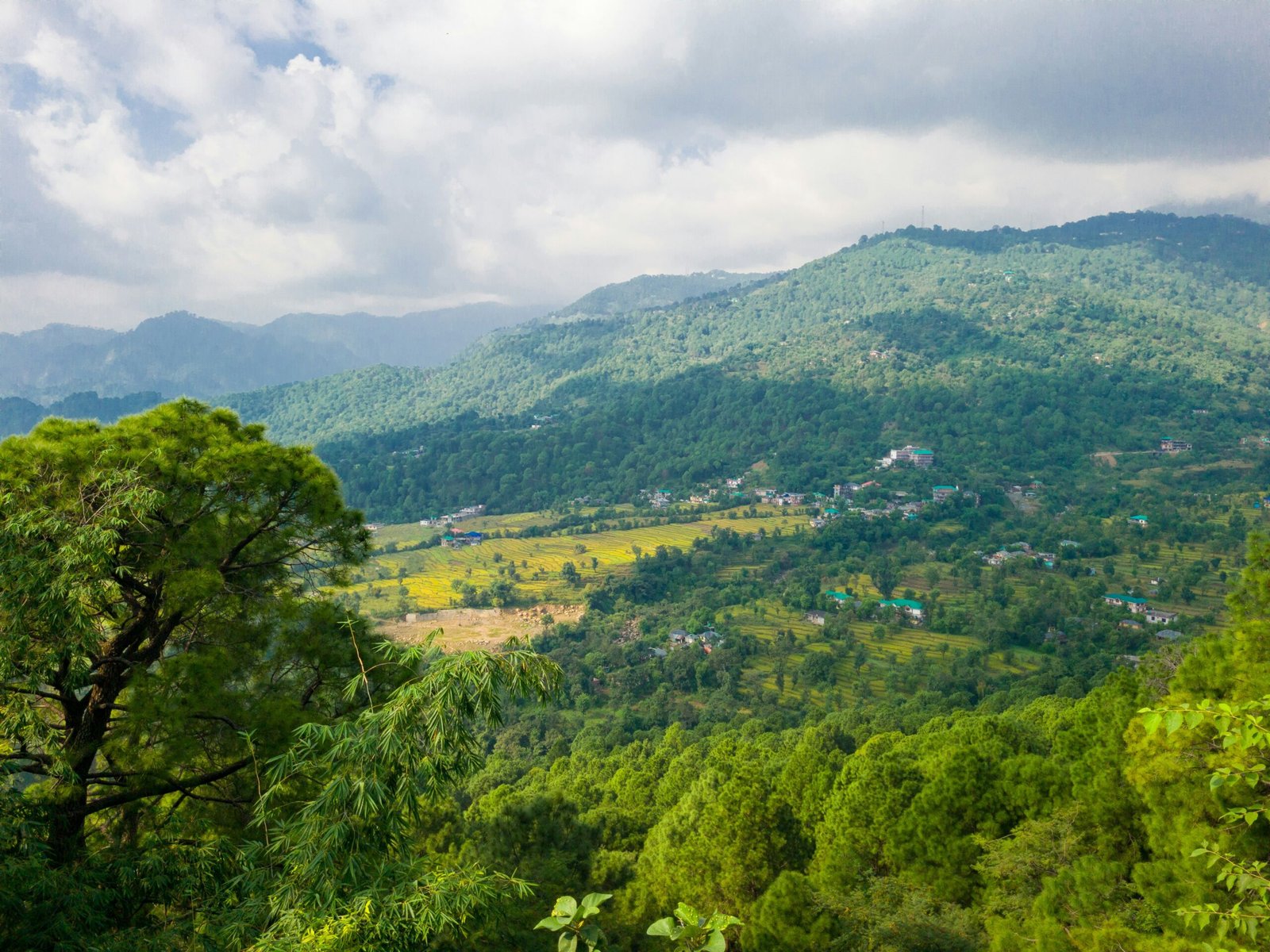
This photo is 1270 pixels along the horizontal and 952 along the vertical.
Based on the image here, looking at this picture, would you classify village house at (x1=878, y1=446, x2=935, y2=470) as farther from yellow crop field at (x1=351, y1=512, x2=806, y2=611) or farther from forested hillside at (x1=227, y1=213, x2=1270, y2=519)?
yellow crop field at (x1=351, y1=512, x2=806, y2=611)

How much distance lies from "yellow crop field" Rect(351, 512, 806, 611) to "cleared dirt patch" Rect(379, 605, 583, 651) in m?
1.60

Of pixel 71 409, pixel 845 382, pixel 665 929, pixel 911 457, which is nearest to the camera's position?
pixel 665 929

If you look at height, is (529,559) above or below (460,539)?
below

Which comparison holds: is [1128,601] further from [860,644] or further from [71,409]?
[71,409]

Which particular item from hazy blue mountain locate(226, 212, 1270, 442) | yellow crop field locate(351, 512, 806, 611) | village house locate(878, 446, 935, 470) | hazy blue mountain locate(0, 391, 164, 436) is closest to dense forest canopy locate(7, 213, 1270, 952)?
village house locate(878, 446, 935, 470)

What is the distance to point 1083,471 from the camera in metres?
69.4

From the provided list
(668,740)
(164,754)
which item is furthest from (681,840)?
(668,740)

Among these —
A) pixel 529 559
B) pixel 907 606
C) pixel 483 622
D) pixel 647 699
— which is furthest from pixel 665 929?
pixel 529 559

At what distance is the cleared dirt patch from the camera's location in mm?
37719

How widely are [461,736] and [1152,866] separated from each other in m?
6.60

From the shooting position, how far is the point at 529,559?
55938mm

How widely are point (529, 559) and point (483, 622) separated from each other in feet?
50.1

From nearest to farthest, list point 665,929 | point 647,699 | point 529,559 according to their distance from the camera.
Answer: point 665,929 → point 647,699 → point 529,559

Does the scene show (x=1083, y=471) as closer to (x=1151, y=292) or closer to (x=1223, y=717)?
(x=1223, y=717)
